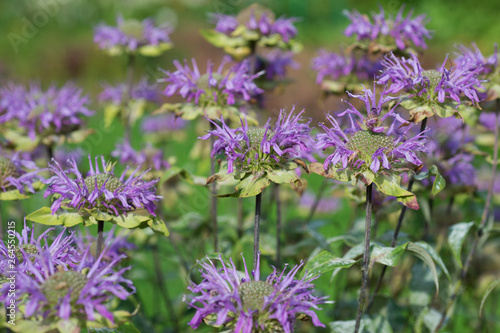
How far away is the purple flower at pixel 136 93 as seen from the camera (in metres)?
3.00

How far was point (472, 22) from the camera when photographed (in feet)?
32.0

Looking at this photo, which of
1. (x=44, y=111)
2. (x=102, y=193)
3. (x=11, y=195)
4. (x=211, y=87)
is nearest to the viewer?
(x=102, y=193)

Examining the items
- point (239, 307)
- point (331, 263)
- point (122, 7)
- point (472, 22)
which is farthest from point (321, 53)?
point (122, 7)

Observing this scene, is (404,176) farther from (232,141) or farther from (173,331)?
(173,331)

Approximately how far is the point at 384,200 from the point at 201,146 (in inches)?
46.4

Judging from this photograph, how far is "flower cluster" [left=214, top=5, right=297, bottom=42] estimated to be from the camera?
239 centimetres

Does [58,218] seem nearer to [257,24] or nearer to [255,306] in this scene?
[255,306]

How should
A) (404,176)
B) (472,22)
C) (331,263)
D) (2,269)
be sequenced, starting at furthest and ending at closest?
(472,22)
(404,176)
(331,263)
(2,269)

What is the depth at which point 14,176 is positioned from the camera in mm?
1893

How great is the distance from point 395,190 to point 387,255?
23cm

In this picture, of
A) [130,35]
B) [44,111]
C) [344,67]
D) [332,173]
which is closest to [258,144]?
[332,173]

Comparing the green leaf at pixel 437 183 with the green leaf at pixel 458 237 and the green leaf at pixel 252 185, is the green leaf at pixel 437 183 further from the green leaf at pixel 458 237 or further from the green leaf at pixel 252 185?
the green leaf at pixel 252 185

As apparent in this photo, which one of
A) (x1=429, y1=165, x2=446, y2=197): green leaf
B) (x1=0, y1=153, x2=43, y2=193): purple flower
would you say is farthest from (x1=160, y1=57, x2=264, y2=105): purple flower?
(x1=429, y1=165, x2=446, y2=197): green leaf

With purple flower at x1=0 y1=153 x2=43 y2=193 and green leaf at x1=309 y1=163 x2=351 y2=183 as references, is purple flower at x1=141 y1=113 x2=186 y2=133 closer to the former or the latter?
purple flower at x1=0 y1=153 x2=43 y2=193
